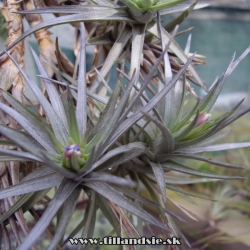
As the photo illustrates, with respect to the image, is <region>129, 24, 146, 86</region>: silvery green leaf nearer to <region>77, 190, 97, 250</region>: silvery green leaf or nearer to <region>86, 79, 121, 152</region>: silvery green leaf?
<region>86, 79, 121, 152</region>: silvery green leaf

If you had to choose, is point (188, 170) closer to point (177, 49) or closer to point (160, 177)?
point (160, 177)

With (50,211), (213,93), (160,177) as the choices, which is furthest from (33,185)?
(213,93)

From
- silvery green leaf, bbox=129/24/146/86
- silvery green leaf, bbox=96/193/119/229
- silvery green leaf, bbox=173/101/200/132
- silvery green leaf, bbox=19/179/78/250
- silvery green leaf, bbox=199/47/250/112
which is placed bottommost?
silvery green leaf, bbox=19/179/78/250

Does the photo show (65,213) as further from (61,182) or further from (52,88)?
(52,88)

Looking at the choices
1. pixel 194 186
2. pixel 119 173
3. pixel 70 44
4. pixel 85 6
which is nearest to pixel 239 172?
pixel 194 186

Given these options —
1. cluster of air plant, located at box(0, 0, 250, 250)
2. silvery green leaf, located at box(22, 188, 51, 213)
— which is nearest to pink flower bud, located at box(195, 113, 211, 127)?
cluster of air plant, located at box(0, 0, 250, 250)

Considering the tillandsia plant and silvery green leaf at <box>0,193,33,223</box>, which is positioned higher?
the tillandsia plant

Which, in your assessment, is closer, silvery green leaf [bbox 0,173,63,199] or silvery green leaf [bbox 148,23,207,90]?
silvery green leaf [bbox 0,173,63,199]

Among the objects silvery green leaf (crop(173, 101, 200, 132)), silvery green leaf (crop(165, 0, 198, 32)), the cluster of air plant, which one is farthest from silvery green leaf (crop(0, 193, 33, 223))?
silvery green leaf (crop(165, 0, 198, 32))

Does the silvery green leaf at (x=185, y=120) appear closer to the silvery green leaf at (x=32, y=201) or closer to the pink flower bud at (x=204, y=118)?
the pink flower bud at (x=204, y=118)
